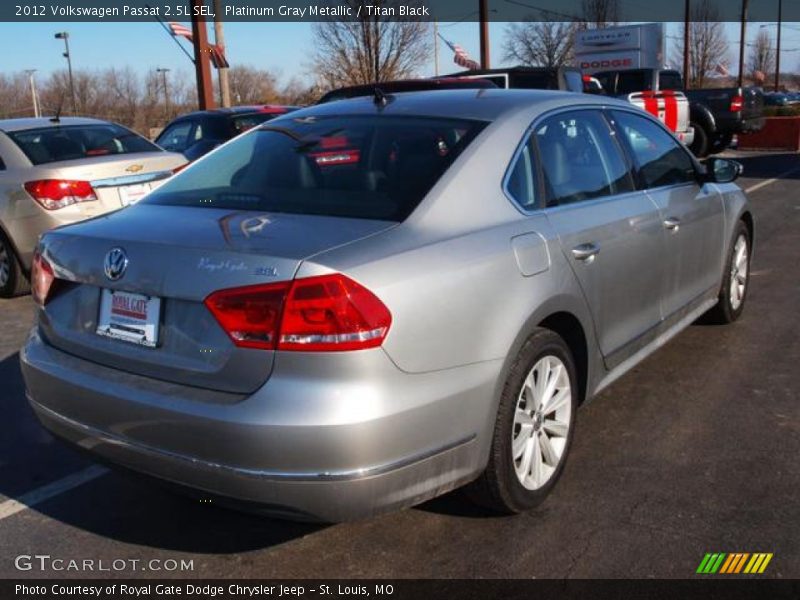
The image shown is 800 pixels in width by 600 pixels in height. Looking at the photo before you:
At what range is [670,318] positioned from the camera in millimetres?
4453

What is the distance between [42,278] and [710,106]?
1716 centimetres

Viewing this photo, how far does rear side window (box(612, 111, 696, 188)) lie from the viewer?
4.33 metres

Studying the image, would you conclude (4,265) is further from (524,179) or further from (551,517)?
(551,517)

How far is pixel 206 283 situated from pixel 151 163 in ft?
17.2

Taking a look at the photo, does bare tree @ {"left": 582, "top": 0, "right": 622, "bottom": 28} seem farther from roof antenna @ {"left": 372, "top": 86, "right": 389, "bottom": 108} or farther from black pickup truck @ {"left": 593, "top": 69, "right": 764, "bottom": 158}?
roof antenna @ {"left": 372, "top": 86, "right": 389, "bottom": 108}

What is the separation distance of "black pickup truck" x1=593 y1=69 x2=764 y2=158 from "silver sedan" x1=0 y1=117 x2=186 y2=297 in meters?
12.3

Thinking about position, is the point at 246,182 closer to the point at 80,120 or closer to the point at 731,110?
the point at 80,120

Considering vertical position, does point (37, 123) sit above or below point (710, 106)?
above

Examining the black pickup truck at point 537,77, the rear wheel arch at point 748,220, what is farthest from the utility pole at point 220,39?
the rear wheel arch at point 748,220

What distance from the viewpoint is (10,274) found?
7270 millimetres

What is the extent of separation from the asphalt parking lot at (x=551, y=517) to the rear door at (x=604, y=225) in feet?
1.61

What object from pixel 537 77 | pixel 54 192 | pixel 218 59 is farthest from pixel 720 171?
pixel 218 59

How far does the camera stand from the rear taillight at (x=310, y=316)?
2500 mm
